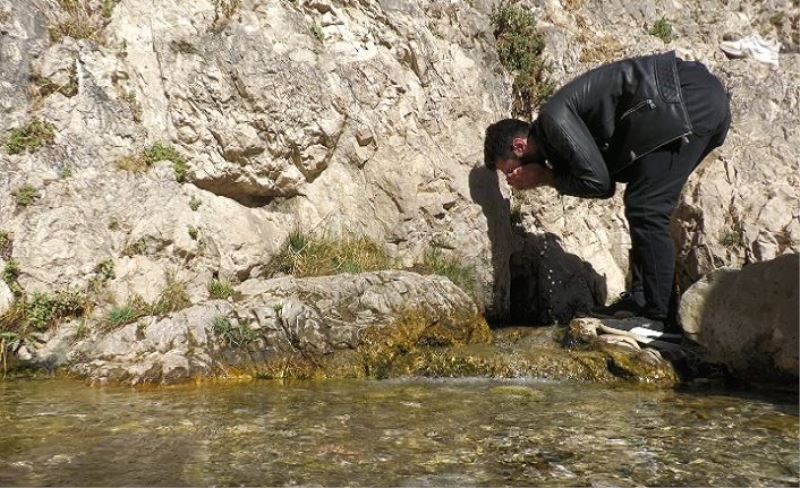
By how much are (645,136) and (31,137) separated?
5470 millimetres

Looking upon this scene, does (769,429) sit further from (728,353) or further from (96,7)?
(96,7)

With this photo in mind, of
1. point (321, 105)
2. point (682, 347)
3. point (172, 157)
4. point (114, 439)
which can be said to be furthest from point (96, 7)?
point (682, 347)

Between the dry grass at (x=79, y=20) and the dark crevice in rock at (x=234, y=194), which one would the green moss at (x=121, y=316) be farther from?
the dry grass at (x=79, y=20)

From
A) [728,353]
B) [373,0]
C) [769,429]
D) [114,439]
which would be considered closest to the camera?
[114,439]

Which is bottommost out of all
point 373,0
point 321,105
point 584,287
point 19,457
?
point 19,457

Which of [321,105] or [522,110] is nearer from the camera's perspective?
[321,105]

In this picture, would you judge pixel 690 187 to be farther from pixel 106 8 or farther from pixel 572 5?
pixel 106 8

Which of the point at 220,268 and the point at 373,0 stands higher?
the point at 373,0

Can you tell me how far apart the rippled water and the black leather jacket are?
7.14ft

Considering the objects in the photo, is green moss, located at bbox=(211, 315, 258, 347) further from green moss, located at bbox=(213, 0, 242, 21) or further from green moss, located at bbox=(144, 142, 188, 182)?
green moss, located at bbox=(213, 0, 242, 21)

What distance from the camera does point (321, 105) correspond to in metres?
7.48

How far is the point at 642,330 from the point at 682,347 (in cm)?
41

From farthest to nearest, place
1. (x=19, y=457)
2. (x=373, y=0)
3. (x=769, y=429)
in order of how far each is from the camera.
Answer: (x=373, y=0) < (x=769, y=429) < (x=19, y=457)

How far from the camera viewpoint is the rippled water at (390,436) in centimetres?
297
